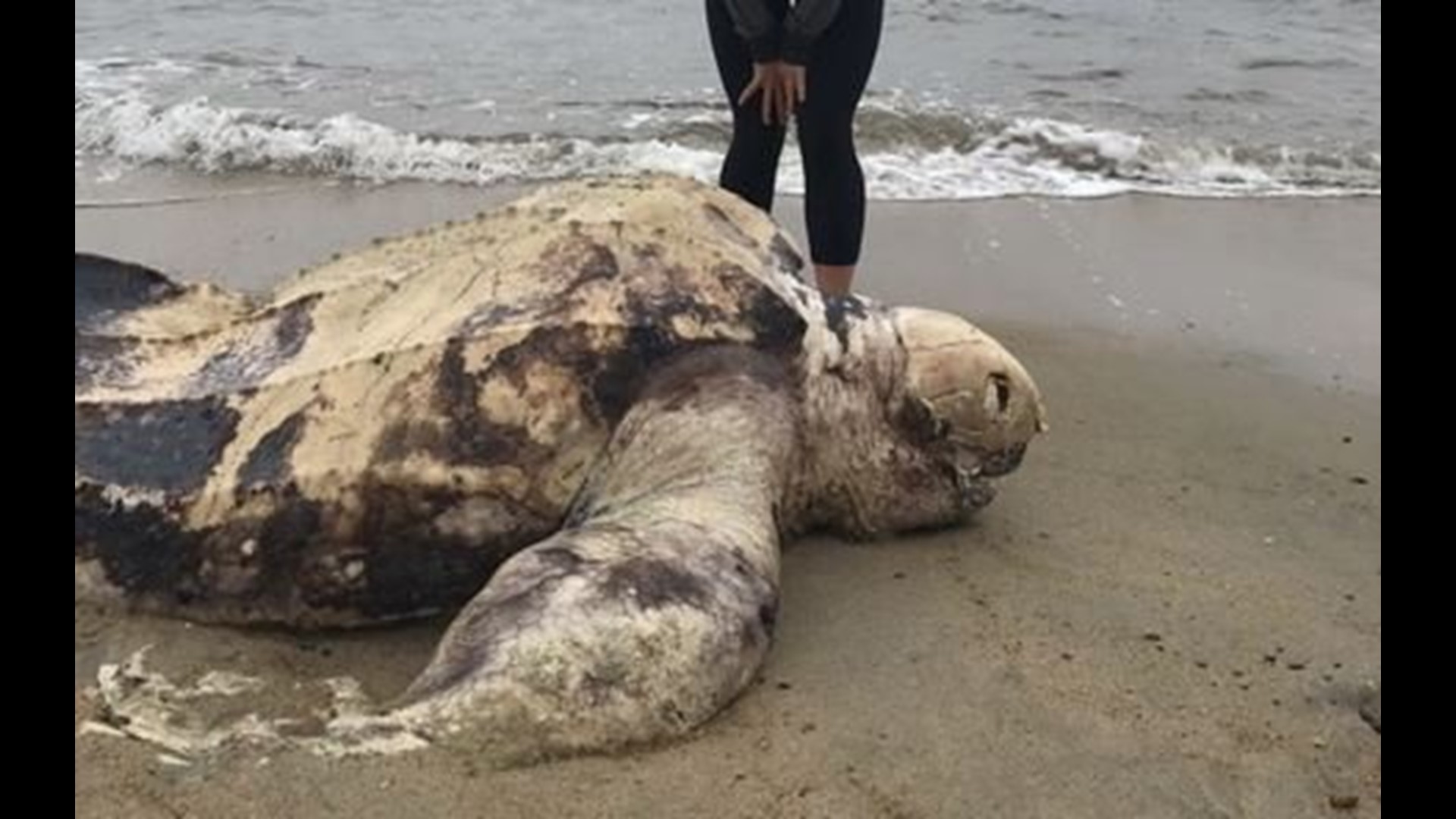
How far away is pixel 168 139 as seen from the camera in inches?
281

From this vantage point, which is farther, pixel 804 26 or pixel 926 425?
pixel 804 26

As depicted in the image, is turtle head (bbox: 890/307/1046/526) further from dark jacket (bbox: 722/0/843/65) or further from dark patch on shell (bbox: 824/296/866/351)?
dark jacket (bbox: 722/0/843/65)

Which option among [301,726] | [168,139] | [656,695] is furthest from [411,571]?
[168,139]

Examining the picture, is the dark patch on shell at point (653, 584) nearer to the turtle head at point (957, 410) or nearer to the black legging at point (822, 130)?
the turtle head at point (957, 410)

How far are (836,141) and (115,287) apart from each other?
75.6 inches

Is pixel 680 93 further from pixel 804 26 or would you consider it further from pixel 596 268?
pixel 596 268

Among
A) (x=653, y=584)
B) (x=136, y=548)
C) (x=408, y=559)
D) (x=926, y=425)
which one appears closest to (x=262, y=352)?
(x=136, y=548)

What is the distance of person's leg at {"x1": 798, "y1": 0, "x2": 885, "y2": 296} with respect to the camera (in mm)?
4070

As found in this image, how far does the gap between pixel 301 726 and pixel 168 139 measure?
17.9 ft

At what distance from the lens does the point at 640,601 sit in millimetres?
2340

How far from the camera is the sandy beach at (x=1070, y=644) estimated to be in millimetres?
2203

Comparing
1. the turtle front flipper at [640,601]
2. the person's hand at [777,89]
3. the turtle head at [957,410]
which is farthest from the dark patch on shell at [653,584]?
the person's hand at [777,89]

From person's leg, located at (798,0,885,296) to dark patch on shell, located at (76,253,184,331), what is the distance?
67.7 inches

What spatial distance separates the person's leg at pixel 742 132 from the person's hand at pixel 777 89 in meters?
0.04
